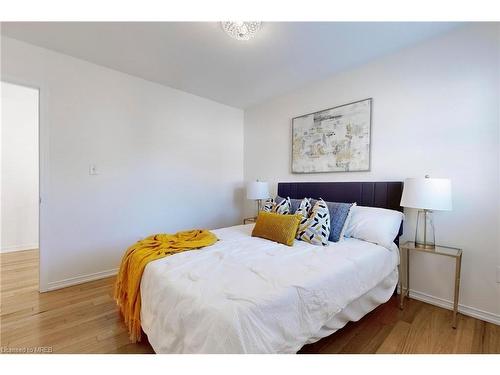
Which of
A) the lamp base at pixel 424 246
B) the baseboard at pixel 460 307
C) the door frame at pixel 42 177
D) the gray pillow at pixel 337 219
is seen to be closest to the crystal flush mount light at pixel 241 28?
the gray pillow at pixel 337 219

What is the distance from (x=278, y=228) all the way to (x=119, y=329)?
146 cm

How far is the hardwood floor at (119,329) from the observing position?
4.82 feet

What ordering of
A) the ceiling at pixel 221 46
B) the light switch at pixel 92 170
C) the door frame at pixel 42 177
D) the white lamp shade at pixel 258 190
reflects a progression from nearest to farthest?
the ceiling at pixel 221 46
the door frame at pixel 42 177
the light switch at pixel 92 170
the white lamp shade at pixel 258 190

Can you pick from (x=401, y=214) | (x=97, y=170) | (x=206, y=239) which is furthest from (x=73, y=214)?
(x=401, y=214)

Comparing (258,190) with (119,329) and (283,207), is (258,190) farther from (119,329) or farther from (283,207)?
(119,329)

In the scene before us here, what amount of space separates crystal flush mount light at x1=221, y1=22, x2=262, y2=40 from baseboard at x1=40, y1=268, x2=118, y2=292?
2.85 meters

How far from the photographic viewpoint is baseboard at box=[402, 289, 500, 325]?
5.76ft

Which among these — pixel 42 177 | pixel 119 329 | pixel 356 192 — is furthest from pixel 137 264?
pixel 356 192

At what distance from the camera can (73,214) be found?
239cm

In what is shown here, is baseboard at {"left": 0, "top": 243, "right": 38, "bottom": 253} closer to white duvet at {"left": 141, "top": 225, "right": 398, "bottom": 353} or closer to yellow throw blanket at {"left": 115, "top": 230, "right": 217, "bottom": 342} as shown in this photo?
yellow throw blanket at {"left": 115, "top": 230, "right": 217, "bottom": 342}

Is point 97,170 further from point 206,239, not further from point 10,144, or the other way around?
point 10,144

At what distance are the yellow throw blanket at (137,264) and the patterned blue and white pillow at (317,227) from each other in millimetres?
818

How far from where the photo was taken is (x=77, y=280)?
2.45 m

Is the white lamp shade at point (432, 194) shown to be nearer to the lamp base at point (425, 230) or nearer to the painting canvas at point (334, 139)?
the lamp base at point (425, 230)
